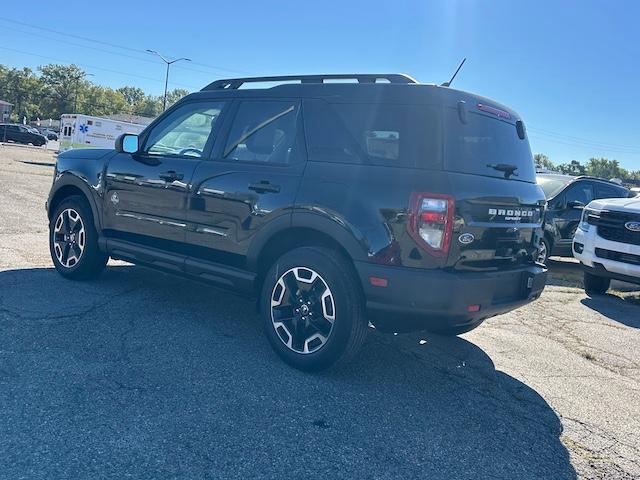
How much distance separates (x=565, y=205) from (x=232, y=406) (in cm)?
832

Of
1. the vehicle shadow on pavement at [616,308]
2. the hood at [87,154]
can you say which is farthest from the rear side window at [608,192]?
the hood at [87,154]

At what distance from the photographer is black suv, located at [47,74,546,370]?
346 cm

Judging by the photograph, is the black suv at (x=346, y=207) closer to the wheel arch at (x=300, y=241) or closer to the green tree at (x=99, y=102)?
the wheel arch at (x=300, y=241)

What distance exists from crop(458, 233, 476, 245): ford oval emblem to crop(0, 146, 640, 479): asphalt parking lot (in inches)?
43.3

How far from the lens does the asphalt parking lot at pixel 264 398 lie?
2.79 m

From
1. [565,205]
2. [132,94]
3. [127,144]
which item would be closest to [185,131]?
[127,144]

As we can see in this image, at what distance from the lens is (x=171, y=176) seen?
4773mm

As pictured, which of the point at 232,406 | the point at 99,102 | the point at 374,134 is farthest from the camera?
the point at 99,102

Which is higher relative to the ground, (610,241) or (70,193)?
(610,241)

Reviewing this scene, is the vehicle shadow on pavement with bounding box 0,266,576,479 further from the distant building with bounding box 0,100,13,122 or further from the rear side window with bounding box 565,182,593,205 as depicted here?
the distant building with bounding box 0,100,13,122

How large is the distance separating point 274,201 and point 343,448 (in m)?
1.80

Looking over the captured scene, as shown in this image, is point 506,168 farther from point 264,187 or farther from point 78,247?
point 78,247

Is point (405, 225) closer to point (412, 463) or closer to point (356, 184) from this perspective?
point (356, 184)

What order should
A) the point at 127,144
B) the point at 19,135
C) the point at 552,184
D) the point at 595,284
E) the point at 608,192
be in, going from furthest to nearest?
the point at 19,135 → the point at 608,192 → the point at 552,184 → the point at 595,284 → the point at 127,144
